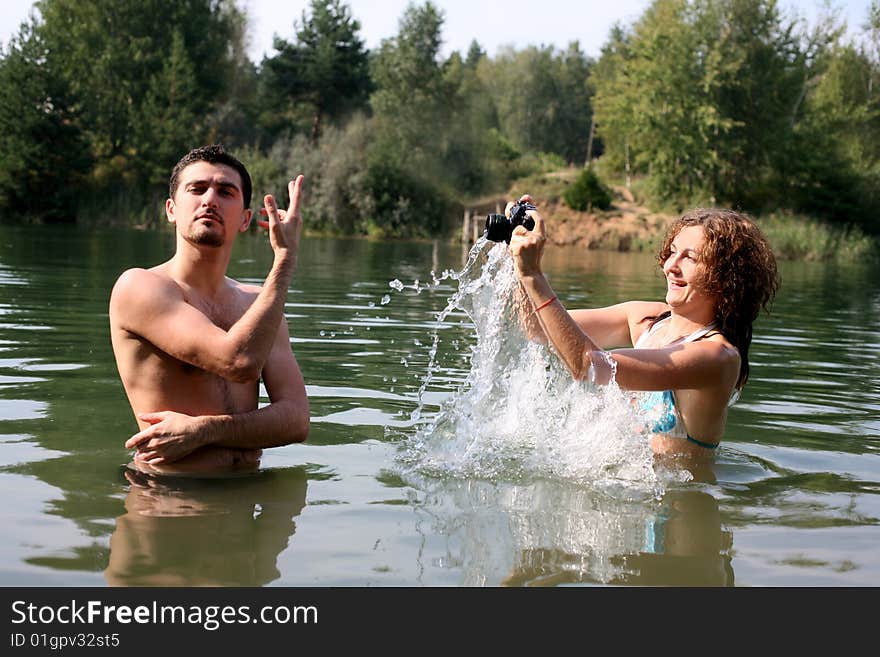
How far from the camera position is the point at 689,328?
16.8 ft

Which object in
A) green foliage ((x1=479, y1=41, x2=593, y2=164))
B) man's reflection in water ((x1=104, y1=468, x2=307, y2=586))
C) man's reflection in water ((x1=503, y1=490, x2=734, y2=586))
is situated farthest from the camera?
green foliage ((x1=479, y1=41, x2=593, y2=164))

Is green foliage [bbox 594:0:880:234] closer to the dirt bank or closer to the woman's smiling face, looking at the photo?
the dirt bank

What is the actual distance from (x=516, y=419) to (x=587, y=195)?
43466 millimetres

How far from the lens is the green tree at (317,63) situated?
60406 millimetres

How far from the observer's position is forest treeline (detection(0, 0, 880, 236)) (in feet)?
162

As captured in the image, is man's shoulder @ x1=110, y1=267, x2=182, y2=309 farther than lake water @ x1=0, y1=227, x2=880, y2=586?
Yes

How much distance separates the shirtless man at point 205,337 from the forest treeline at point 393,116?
4509 centimetres

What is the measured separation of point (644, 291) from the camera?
18656 mm

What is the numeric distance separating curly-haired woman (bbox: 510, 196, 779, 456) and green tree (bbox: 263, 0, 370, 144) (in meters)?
56.4

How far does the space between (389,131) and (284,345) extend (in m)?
50.6

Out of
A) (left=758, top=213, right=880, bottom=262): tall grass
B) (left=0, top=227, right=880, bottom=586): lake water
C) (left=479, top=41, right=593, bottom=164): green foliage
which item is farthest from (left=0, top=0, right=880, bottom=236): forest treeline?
(left=0, top=227, right=880, bottom=586): lake water

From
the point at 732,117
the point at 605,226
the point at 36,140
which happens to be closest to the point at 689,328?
the point at 605,226
